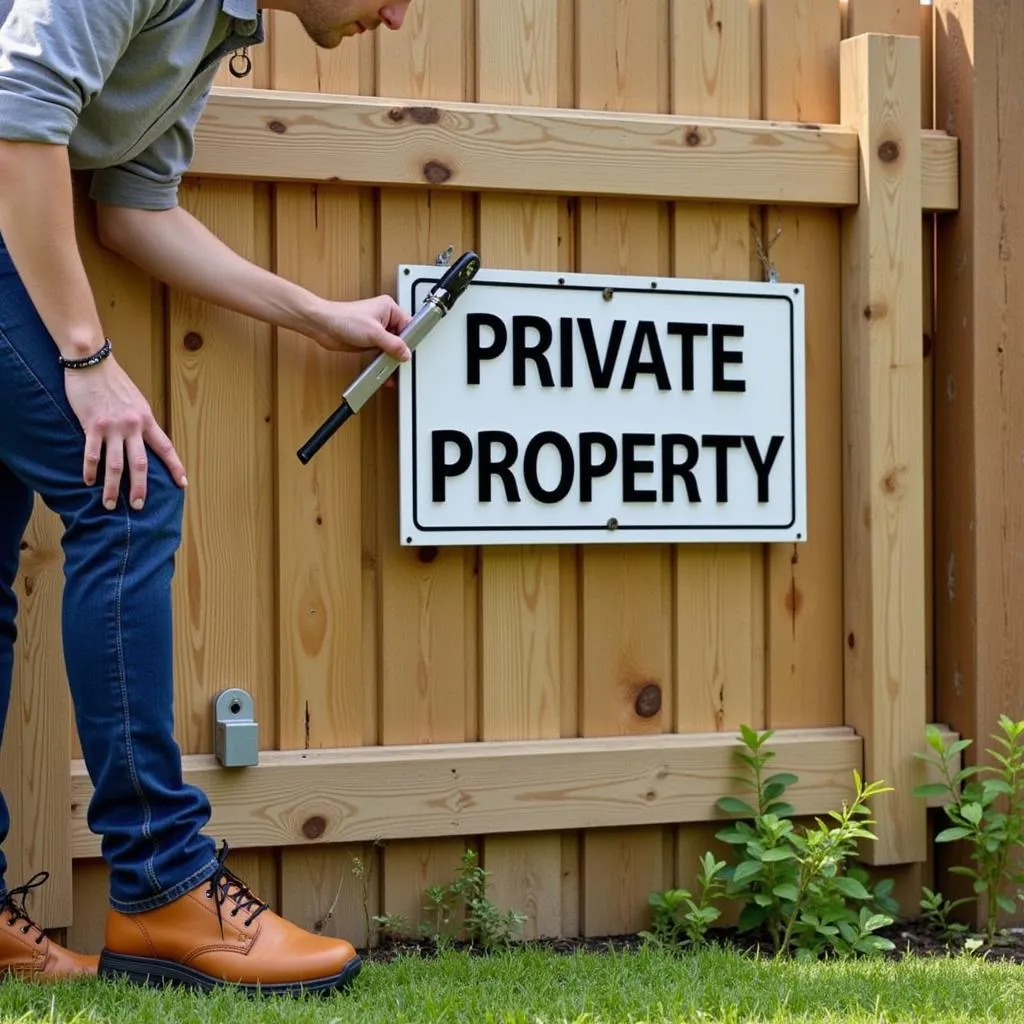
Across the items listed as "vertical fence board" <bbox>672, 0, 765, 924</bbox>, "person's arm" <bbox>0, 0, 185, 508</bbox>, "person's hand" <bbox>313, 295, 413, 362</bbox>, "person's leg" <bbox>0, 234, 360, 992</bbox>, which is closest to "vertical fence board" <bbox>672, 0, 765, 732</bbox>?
"vertical fence board" <bbox>672, 0, 765, 924</bbox>

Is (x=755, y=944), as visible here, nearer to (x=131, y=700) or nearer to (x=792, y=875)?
(x=792, y=875)

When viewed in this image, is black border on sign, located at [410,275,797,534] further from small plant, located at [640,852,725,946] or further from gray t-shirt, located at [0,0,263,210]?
small plant, located at [640,852,725,946]

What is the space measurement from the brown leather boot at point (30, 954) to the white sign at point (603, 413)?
0.97 m

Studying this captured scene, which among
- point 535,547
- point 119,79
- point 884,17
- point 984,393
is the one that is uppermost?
point 884,17

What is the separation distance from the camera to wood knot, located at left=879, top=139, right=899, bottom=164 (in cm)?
328

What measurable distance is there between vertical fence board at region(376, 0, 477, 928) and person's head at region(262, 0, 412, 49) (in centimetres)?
50

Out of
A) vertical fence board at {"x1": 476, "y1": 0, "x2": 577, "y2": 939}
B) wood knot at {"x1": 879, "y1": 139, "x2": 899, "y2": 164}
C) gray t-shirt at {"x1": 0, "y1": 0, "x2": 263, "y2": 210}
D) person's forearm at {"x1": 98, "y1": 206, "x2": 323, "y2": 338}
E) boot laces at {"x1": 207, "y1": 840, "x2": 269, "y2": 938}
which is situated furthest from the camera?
wood knot at {"x1": 879, "y1": 139, "x2": 899, "y2": 164}

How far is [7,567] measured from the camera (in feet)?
8.17

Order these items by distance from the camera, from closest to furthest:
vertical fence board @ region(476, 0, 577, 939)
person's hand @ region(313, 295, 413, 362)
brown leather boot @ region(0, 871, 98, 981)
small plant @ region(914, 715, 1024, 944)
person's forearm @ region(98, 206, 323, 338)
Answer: brown leather boot @ region(0, 871, 98, 981) → person's forearm @ region(98, 206, 323, 338) → person's hand @ region(313, 295, 413, 362) → vertical fence board @ region(476, 0, 577, 939) → small plant @ region(914, 715, 1024, 944)

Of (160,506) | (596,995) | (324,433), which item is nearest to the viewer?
(160,506)

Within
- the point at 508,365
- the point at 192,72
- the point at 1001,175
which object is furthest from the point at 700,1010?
the point at 1001,175

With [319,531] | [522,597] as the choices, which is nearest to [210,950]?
[319,531]

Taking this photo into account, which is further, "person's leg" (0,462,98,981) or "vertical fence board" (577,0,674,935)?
"vertical fence board" (577,0,674,935)

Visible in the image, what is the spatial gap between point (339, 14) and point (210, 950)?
5.00ft
